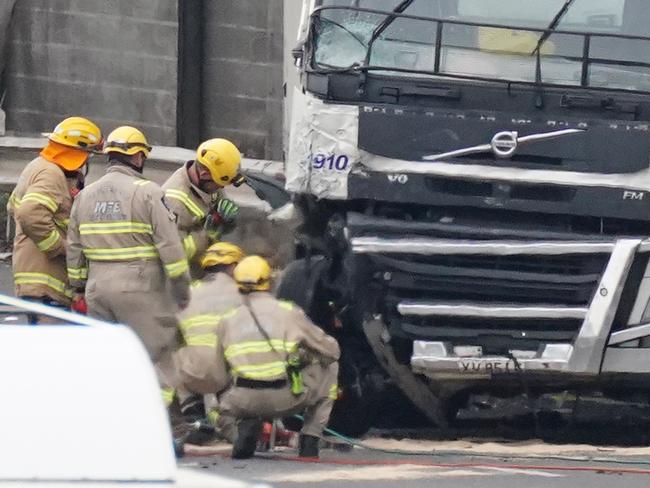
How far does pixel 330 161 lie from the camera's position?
848 centimetres

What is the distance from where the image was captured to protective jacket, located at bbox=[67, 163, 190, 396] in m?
8.55

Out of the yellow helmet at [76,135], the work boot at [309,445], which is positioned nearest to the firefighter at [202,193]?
→ the yellow helmet at [76,135]

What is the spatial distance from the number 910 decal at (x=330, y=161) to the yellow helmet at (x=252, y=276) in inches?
22.9

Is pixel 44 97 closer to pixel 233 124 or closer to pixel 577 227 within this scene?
pixel 233 124

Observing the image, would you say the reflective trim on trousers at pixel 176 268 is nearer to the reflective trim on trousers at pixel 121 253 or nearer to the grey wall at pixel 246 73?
the reflective trim on trousers at pixel 121 253

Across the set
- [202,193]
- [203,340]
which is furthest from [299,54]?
[203,340]

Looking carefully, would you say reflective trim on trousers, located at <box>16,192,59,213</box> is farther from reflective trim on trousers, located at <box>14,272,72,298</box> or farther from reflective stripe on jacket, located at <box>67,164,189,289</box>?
reflective stripe on jacket, located at <box>67,164,189,289</box>

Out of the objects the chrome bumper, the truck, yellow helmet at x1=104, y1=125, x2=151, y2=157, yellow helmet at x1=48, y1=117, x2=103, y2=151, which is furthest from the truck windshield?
yellow helmet at x1=48, y1=117, x2=103, y2=151

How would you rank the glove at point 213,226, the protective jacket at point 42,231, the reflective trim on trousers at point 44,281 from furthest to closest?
the glove at point 213,226 < the reflective trim on trousers at point 44,281 < the protective jacket at point 42,231

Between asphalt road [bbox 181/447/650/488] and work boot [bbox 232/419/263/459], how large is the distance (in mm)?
67

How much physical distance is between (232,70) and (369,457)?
751cm

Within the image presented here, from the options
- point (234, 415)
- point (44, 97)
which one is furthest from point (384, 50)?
point (44, 97)

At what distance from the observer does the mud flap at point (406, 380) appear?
8.57 m

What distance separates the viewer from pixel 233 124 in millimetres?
15719
